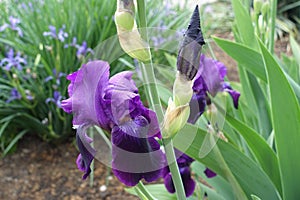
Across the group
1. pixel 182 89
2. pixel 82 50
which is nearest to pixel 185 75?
pixel 182 89

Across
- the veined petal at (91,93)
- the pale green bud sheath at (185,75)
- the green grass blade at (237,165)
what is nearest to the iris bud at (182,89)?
the pale green bud sheath at (185,75)

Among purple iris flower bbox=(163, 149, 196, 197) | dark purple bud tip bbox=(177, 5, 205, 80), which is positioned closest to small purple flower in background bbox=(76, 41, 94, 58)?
purple iris flower bbox=(163, 149, 196, 197)

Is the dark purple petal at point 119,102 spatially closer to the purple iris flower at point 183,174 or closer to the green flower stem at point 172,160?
the green flower stem at point 172,160

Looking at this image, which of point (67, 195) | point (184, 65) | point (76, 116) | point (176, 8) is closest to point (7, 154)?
point (67, 195)

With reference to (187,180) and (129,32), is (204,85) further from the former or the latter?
(129,32)

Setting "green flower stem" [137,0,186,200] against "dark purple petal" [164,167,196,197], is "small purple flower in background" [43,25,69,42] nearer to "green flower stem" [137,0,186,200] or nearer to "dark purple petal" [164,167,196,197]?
"dark purple petal" [164,167,196,197]

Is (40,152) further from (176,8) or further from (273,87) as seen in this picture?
(273,87)
